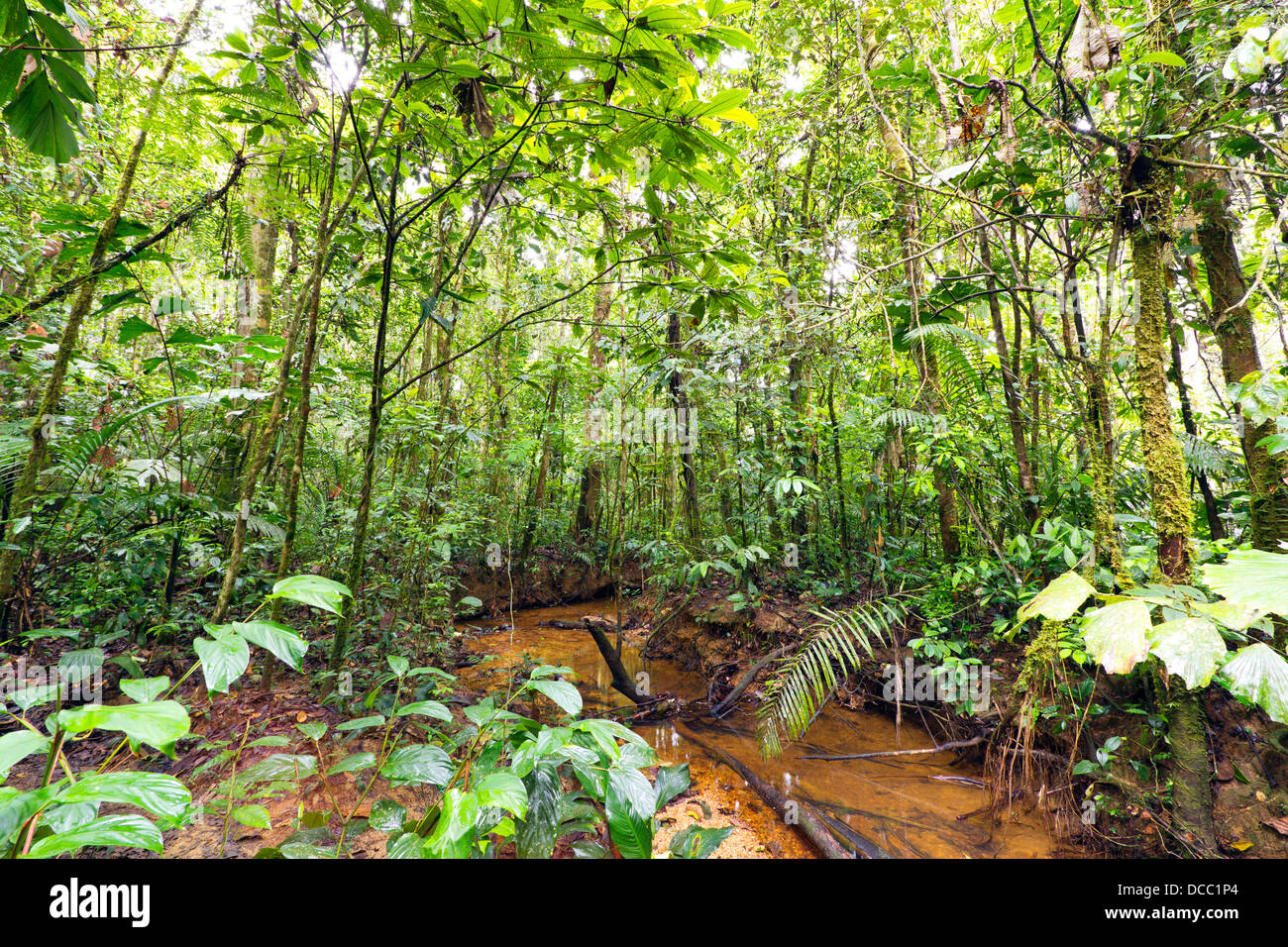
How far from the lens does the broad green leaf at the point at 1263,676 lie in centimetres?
89

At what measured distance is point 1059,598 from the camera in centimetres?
104

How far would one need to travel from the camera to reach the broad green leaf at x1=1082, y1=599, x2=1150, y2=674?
903 mm

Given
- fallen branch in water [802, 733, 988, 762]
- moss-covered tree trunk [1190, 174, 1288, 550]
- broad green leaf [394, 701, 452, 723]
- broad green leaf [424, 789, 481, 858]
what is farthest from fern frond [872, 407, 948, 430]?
broad green leaf [424, 789, 481, 858]

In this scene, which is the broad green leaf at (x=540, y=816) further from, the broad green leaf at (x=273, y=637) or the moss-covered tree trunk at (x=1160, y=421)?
the moss-covered tree trunk at (x=1160, y=421)

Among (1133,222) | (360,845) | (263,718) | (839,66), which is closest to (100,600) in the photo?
(263,718)

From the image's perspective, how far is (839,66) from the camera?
174 inches

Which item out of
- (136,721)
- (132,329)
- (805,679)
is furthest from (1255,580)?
(132,329)

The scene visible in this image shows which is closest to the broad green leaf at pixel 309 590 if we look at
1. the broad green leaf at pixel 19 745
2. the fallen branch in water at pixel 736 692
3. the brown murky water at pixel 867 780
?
the broad green leaf at pixel 19 745

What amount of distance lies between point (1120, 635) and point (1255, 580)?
0.79 ft

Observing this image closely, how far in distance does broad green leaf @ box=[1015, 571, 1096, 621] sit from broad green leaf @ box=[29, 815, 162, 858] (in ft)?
5.11

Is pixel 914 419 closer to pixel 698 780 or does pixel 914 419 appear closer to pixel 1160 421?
pixel 1160 421

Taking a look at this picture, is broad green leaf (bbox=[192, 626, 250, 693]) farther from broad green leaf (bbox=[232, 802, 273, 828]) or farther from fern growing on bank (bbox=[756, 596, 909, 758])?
fern growing on bank (bbox=[756, 596, 909, 758])

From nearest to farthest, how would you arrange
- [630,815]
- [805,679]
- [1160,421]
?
[630,815] < [1160,421] < [805,679]
